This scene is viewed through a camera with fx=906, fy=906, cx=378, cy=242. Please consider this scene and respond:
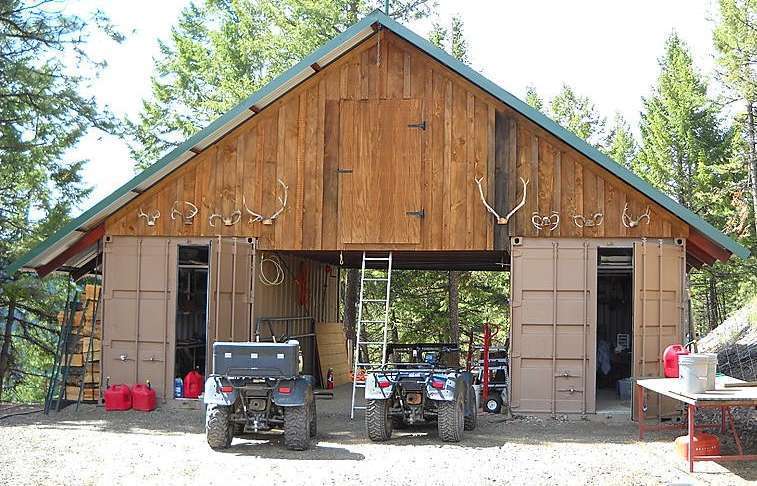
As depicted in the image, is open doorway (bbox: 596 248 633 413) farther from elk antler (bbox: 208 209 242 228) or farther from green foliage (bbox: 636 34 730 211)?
green foliage (bbox: 636 34 730 211)

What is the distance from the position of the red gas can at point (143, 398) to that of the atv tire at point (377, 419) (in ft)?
15.2

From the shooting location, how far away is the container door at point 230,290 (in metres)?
14.9

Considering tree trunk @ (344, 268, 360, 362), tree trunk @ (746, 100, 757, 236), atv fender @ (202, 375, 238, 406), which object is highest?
tree trunk @ (746, 100, 757, 236)

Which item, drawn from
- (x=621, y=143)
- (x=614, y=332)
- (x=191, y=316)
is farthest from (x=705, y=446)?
(x=621, y=143)

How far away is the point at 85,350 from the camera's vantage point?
663 inches

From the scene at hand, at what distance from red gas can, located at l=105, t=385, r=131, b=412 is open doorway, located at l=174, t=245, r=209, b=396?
5.43 ft

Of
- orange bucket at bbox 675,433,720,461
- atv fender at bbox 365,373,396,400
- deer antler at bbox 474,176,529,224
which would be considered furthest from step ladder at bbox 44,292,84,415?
orange bucket at bbox 675,433,720,461

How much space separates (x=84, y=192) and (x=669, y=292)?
1398 centimetres

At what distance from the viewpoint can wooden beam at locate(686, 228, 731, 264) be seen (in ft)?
47.0

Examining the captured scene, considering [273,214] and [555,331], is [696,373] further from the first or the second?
[273,214]

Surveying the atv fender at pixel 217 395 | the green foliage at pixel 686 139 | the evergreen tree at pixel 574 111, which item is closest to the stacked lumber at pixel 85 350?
the atv fender at pixel 217 395

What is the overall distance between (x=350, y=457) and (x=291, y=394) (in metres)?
1.06

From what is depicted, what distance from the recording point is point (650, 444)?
39.8ft

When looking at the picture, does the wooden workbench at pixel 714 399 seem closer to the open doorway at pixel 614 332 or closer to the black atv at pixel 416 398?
the black atv at pixel 416 398
